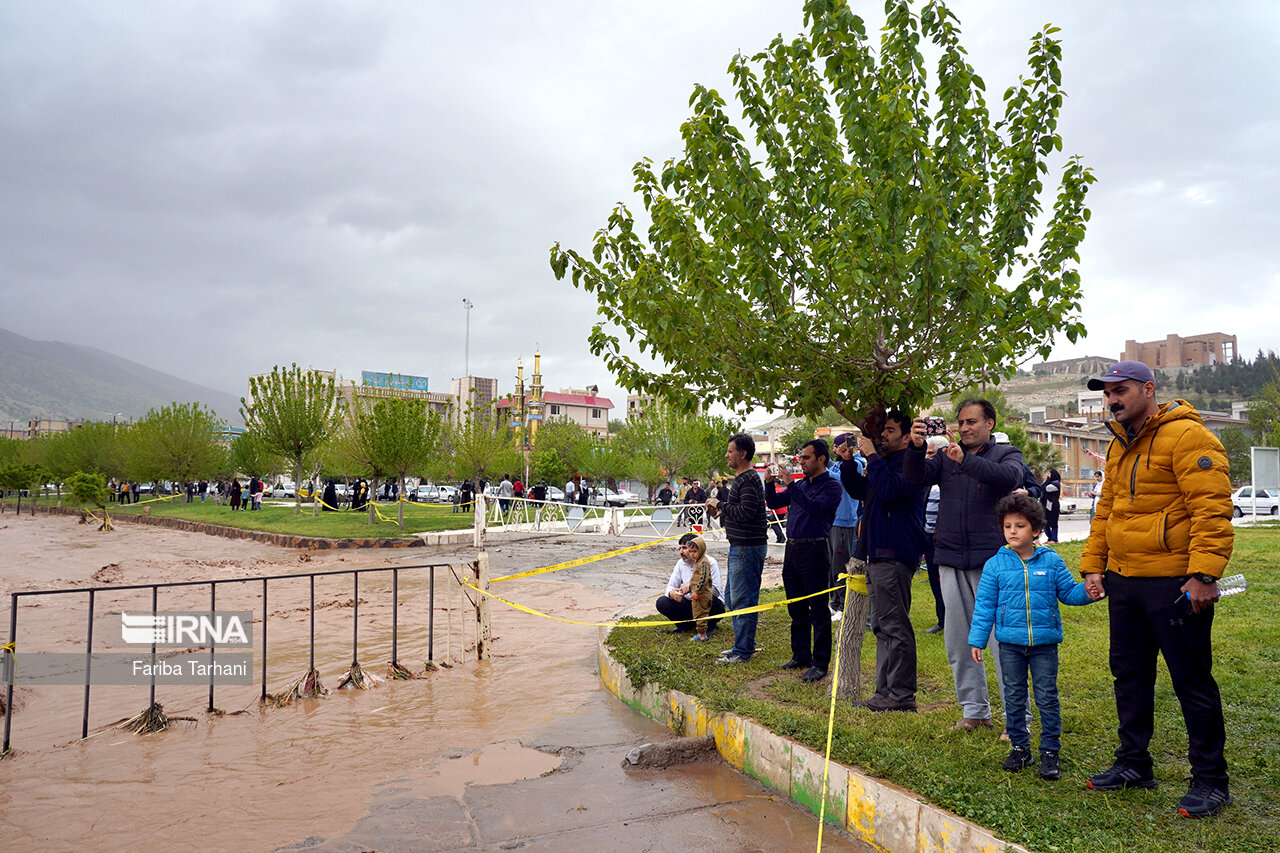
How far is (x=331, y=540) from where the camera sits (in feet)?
73.8

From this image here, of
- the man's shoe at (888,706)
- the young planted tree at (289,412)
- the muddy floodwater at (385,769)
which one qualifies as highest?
the young planted tree at (289,412)

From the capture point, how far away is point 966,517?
4.80m

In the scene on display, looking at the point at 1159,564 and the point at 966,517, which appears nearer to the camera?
the point at 1159,564

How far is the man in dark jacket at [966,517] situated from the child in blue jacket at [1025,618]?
32cm

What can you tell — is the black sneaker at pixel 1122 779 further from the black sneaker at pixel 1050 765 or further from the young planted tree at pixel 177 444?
the young planted tree at pixel 177 444

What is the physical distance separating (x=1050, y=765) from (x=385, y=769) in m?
4.03

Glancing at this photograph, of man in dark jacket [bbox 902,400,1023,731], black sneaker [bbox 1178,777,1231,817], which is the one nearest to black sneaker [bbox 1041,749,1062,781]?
black sneaker [bbox 1178,777,1231,817]

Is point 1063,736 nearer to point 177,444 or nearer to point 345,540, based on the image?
point 345,540

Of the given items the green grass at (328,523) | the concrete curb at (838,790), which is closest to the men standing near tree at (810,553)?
the concrete curb at (838,790)

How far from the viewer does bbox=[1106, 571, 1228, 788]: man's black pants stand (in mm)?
3521

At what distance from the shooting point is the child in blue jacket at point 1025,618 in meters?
4.00

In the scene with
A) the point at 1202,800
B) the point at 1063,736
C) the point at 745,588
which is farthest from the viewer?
the point at 745,588

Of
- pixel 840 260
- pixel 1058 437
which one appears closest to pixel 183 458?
pixel 840 260

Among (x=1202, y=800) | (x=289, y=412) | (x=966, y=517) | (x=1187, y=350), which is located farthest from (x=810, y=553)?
(x=1187, y=350)
